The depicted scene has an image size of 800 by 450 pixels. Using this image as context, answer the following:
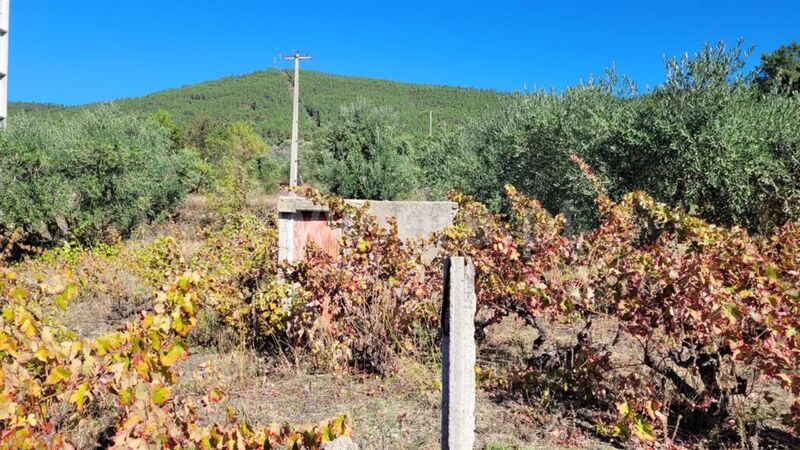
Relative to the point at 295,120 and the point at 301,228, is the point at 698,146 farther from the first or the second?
the point at 295,120

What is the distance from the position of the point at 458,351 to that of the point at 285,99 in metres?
73.0

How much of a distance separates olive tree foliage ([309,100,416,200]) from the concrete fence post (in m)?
18.7

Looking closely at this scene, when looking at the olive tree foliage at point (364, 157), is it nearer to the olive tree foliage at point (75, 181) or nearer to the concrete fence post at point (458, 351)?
the olive tree foliage at point (75, 181)

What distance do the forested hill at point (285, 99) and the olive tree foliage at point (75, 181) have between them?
39.9 metres

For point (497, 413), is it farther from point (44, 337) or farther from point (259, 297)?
point (44, 337)

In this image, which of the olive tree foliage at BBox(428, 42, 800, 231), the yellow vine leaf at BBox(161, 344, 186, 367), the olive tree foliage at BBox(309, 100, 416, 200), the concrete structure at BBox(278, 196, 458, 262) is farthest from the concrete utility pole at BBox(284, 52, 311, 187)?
the yellow vine leaf at BBox(161, 344, 186, 367)

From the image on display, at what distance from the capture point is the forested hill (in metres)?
60.7

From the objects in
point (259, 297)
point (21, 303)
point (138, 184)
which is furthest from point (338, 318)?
point (138, 184)

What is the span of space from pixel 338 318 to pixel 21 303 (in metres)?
2.49

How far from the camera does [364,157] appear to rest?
71.2 feet

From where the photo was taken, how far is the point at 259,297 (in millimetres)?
5172

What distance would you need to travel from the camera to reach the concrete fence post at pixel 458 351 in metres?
2.24

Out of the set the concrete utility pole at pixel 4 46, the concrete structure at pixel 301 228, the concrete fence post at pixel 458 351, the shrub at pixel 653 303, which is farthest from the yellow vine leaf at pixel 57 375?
the concrete utility pole at pixel 4 46

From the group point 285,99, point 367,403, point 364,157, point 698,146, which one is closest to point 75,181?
point 364,157
